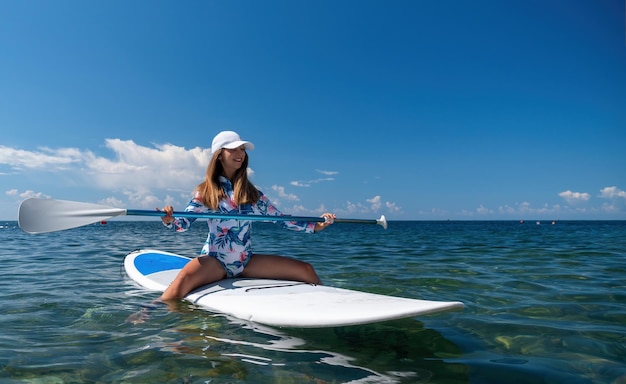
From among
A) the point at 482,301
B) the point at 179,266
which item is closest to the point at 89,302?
the point at 179,266

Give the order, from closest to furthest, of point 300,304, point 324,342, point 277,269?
point 324,342 → point 300,304 → point 277,269

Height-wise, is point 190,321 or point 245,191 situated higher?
point 245,191

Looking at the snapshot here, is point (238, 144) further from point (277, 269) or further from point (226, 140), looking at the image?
point (277, 269)

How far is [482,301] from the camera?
4.49 meters

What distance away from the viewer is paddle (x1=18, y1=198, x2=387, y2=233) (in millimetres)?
3928

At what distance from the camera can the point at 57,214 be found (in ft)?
13.9

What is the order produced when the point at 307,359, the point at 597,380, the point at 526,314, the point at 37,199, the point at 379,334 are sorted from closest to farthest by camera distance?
1. the point at 597,380
2. the point at 307,359
3. the point at 379,334
4. the point at 526,314
5. the point at 37,199

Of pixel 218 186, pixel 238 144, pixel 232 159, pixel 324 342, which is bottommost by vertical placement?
pixel 324 342

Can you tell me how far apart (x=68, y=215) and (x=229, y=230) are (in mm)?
1690

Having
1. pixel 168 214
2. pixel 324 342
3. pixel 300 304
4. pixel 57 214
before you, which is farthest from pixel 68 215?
pixel 324 342

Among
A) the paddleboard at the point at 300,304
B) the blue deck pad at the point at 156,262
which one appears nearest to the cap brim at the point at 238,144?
the paddleboard at the point at 300,304

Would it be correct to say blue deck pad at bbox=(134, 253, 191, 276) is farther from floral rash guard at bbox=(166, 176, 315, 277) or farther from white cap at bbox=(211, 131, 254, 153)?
white cap at bbox=(211, 131, 254, 153)

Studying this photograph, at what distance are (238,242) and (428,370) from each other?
227 cm

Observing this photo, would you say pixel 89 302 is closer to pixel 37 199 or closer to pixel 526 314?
pixel 37 199
